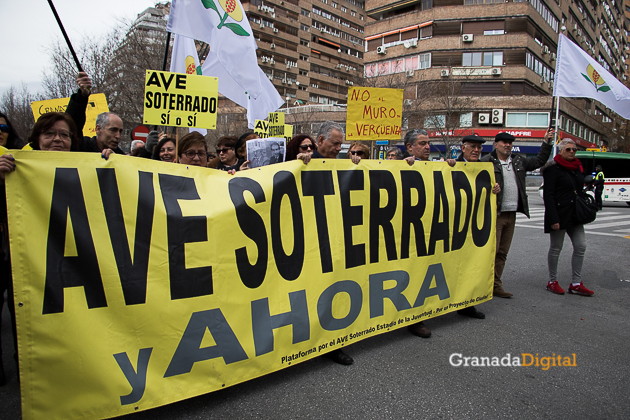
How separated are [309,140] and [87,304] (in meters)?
2.63

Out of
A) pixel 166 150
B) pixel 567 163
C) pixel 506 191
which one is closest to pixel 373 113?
pixel 506 191

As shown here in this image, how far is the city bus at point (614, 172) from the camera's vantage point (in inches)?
714

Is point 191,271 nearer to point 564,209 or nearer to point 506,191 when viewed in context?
point 506,191

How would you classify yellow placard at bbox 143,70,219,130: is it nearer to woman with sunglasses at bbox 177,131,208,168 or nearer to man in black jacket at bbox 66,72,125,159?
man in black jacket at bbox 66,72,125,159

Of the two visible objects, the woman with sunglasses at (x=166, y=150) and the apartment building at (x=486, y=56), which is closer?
the woman with sunglasses at (x=166, y=150)

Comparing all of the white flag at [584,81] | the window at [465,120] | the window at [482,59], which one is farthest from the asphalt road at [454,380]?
the window at [482,59]

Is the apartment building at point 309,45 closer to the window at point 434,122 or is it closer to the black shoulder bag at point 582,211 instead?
the window at point 434,122

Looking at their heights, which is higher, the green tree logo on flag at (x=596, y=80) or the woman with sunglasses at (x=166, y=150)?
the green tree logo on flag at (x=596, y=80)

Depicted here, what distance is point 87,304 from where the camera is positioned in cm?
227

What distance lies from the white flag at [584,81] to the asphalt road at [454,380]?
3280mm

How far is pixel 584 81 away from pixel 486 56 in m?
38.7

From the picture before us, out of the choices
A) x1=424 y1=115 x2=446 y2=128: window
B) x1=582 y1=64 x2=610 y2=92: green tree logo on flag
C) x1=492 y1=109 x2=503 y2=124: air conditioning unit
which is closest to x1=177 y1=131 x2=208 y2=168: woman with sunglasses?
x1=582 y1=64 x2=610 y2=92: green tree logo on flag

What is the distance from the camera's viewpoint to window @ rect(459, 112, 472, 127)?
1577 inches

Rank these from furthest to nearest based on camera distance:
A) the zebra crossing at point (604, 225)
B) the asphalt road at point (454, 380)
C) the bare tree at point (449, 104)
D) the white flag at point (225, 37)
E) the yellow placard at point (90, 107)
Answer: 1. the bare tree at point (449, 104)
2. the zebra crossing at point (604, 225)
3. the yellow placard at point (90, 107)
4. the white flag at point (225, 37)
5. the asphalt road at point (454, 380)
